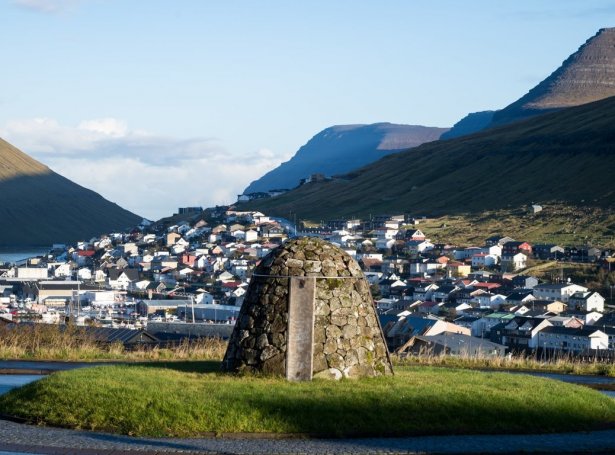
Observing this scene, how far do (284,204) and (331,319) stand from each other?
156 meters

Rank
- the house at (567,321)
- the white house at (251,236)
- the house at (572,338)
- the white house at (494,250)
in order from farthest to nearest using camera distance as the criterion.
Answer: the white house at (251,236) → the white house at (494,250) → the house at (567,321) → the house at (572,338)

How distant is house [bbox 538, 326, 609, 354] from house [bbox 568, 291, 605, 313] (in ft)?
45.6

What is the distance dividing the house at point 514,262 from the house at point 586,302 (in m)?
22.2

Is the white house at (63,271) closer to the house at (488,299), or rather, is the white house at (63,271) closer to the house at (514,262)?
the house at (514,262)

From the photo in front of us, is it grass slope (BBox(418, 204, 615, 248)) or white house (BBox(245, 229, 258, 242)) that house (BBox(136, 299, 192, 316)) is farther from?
white house (BBox(245, 229, 258, 242))

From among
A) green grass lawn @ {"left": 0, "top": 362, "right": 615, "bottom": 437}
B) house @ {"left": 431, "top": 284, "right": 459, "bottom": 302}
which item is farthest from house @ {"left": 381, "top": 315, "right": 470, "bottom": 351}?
green grass lawn @ {"left": 0, "top": 362, "right": 615, "bottom": 437}

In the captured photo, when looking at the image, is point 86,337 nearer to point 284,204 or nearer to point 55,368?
point 55,368

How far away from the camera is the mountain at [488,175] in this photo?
465 feet

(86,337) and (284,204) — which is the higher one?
(284,204)

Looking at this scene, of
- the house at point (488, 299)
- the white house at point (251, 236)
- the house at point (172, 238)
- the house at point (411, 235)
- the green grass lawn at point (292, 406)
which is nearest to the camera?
the green grass lawn at point (292, 406)

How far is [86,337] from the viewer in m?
29.9

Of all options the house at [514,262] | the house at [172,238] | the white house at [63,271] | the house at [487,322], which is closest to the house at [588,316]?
the house at [487,322]

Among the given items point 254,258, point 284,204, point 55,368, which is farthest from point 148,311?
point 284,204

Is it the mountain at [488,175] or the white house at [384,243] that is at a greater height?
the mountain at [488,175]
